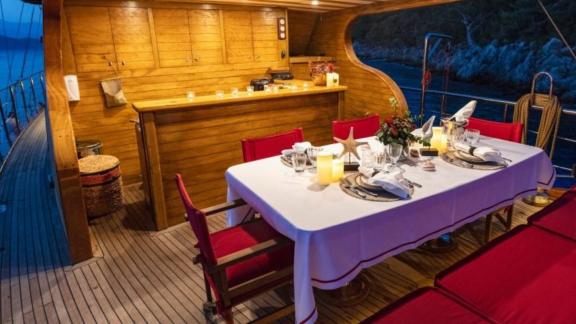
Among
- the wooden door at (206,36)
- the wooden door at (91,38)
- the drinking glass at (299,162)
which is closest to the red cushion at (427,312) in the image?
the drinking glass at (299,162)

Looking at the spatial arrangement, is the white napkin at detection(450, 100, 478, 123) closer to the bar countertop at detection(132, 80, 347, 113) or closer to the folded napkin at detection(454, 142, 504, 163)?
the folded napkin at detection(454, 142, 504, 163)

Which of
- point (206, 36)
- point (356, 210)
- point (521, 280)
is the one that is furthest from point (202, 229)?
point (206, 36)

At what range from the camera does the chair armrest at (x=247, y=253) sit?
1.52m

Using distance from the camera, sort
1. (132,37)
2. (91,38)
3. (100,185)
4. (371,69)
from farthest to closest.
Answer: (371,69) < (132,37) < (91,38) < (100,185)

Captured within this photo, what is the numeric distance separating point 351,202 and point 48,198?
3.62 meters

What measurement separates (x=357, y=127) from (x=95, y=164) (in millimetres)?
2492

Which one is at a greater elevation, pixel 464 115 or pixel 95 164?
pixel 464 115

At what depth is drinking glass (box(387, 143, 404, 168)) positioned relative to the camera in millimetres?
2064

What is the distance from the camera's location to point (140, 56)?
14.4 feet

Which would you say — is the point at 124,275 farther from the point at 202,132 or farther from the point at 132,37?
the point at 132,37

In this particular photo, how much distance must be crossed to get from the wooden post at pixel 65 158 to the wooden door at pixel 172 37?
1.84 metres

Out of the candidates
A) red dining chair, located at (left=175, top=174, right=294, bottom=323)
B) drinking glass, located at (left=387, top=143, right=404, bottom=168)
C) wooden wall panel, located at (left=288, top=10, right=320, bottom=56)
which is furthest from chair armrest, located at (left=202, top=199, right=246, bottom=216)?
wooden wall panel, located at (left=288, top=10, right=320, bottom=56)

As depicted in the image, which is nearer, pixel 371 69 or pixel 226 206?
pixel 226 206

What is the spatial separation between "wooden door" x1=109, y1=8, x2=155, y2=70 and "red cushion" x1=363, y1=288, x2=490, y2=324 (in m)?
4.13
